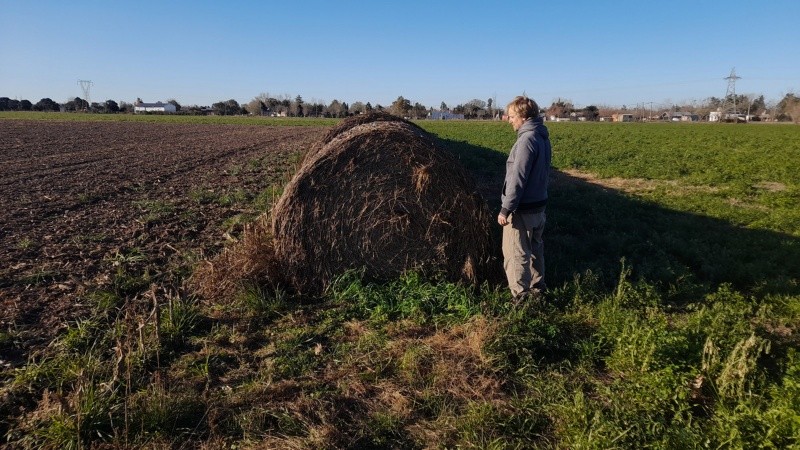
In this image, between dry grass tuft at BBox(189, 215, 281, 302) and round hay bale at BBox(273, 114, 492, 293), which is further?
round hay bale at BBox(273, 114, 492, 293)

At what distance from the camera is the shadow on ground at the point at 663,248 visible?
6.34 meters

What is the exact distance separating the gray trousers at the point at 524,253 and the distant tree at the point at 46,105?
139777 millimetres

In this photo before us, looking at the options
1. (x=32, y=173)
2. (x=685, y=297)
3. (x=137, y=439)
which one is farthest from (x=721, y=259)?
(x=32, y=173)

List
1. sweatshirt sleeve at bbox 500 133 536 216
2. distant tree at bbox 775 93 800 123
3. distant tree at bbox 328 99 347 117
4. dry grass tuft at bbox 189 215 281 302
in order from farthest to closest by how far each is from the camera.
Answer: distant tree at bbox 328 99 347 117 → distant tree at bbox 775 93 800 123 → dry grass tuft at bbox 189 215 281 302 → sweatshirt sleeve at bbox 500 133 536 216

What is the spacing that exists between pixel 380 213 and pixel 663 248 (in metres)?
4.52

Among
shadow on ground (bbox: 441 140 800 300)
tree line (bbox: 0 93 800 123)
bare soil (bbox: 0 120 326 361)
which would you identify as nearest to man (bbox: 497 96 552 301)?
shadow on ground (bbox: 441 140 800 300)

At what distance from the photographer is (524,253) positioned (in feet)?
18.1

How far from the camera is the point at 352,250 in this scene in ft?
19.8

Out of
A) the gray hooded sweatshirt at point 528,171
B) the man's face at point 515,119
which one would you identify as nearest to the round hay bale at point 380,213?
the gray hooded sweatshirt at point 528,171

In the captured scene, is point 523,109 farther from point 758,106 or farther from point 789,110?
point 758,106

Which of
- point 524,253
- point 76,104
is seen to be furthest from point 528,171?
point 76,104

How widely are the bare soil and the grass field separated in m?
0.48

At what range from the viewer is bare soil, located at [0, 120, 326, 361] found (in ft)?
18.2

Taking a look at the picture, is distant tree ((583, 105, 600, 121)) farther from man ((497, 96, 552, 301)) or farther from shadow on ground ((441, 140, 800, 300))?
man ((497, 96, 552, 301))
